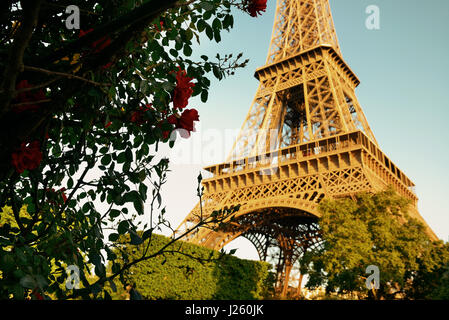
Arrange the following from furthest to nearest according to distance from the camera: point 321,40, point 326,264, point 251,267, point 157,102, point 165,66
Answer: point 321,40 < point 251,267 < point 326,264 < point 165,66 < point 157,102

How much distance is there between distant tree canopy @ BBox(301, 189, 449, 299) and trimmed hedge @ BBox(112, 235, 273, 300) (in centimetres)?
307

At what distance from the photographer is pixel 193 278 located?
49.1 ft

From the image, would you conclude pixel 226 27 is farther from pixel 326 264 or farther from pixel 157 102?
pixel 326 264

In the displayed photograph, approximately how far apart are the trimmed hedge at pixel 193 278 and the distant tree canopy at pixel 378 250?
3065 millimetres

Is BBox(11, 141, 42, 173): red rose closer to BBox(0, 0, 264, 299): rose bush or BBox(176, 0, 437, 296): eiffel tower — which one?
BBox(0, 0, 264, 299): rose bush

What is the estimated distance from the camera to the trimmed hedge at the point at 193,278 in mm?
13641

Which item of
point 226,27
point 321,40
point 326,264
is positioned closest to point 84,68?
point 226,27

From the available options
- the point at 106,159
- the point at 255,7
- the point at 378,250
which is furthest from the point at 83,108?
the point at 378,250

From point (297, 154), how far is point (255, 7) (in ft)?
65.2

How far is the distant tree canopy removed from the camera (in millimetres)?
14133

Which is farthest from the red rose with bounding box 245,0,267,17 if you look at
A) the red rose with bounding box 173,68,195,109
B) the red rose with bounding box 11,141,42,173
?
the red rose with bounding box 11,141,42,173

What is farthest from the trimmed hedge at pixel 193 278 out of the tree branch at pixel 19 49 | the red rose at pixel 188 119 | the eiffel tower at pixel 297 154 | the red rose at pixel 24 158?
the tree branch at pixel 19 49
